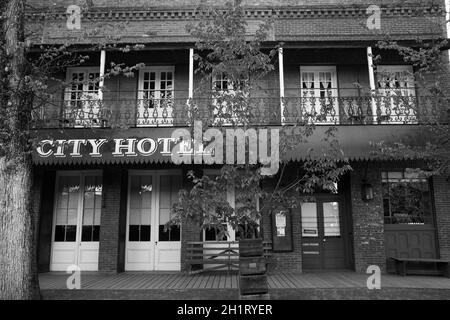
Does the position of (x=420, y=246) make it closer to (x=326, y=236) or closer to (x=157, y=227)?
(x=326, y=236)

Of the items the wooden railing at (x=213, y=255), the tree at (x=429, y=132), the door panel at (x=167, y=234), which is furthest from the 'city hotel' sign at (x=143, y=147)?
the tree at (x=429, y=132)

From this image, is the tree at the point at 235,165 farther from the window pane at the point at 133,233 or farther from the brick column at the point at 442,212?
the brick column at the point at 442,212

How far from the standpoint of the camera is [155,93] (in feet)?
39.0

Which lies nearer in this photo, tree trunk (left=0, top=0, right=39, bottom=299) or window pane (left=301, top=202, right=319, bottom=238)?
tree trunk (left=0, top=0, right=39, bottom=299)

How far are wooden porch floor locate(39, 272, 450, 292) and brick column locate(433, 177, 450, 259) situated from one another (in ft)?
3.54

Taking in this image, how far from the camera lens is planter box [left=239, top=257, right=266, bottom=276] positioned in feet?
22.1

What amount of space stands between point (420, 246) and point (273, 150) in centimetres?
683

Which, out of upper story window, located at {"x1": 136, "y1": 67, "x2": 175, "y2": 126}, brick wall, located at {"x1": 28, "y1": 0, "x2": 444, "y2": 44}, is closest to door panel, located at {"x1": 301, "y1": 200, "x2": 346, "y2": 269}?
upper story window, located at {"x1": 136, "y1": 67, "x2": 175, "y2": 126}

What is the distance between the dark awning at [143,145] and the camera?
9.63 m

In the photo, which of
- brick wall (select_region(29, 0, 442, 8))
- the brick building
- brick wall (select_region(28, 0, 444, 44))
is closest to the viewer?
the brick building

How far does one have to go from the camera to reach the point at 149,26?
39.2 ft

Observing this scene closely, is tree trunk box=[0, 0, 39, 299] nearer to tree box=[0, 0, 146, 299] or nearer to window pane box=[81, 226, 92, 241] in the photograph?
tree box=[0, 0, 146, 299]

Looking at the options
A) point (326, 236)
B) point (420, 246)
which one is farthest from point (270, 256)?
point (420, 246)

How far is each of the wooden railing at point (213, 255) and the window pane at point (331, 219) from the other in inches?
76.3
